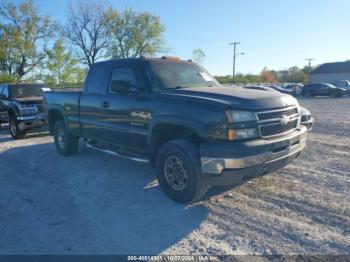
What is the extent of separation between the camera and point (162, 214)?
3957 millimetres

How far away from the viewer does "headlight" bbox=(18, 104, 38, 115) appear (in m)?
9.72

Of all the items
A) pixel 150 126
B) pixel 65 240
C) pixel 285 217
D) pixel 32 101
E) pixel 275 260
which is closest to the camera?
pixel 275 260

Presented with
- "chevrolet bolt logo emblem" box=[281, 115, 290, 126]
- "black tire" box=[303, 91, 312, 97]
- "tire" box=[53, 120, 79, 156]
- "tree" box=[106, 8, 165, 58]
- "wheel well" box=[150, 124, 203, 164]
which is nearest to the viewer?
"chevrolet bolt logo emblem" box=[281, 115, 290, 126]

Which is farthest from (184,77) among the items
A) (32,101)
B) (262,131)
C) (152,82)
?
(32,101)

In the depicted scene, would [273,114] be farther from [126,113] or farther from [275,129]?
[126,113]

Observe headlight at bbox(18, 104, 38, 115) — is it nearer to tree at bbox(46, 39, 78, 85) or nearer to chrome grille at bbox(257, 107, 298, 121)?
chrome grille at bbox(257, 107, 298, 121)

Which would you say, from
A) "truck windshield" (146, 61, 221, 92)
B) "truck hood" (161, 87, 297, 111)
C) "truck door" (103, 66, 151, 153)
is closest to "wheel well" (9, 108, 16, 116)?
"truck door" (103, 66, 151, 153)

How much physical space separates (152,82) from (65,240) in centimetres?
256

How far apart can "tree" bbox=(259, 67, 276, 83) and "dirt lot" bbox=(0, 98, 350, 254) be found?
80.3 metres

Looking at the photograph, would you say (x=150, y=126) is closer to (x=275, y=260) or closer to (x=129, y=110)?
(x=129, y=110)

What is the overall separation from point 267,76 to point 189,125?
283 feet

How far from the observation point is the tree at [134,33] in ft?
162

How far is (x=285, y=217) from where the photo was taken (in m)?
3.73

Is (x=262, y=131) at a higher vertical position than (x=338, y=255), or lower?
higher
